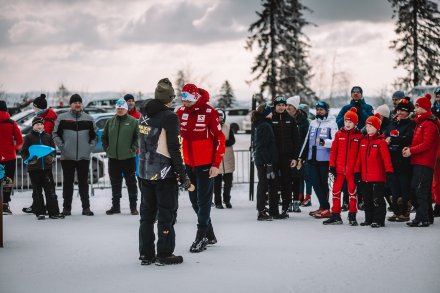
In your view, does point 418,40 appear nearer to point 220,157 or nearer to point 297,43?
point 297,43

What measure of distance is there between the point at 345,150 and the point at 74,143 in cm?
473

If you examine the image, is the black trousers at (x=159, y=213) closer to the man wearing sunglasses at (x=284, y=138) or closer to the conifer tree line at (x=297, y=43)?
the man wearing sunglasses at (x=284, y=138)

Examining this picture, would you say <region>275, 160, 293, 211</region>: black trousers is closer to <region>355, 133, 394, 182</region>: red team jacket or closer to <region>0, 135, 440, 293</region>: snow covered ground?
<region>0, 135, 440, 293</region>: snow covered ground

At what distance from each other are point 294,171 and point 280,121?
1777mm

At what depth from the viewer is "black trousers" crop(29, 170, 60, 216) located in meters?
10.5

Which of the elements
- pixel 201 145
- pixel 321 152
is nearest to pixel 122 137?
pixel 321 152

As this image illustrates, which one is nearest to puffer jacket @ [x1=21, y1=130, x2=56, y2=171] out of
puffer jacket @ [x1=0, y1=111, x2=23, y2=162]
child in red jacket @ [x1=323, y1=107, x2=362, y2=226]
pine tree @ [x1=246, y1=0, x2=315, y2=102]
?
puffer jacket @ [x1=0, y1=111, x2=23, y2=162]

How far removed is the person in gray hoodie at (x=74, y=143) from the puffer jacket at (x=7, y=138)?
844mm

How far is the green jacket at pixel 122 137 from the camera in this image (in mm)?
11188

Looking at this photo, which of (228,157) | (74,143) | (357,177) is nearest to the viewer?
(357,177)

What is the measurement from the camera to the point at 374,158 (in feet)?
30.6

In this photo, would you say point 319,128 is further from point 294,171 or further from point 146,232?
point 146,232

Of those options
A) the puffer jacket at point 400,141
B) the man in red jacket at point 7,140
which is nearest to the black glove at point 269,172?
the puffer jacket at point 400,141

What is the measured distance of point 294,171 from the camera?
11.9 metres
